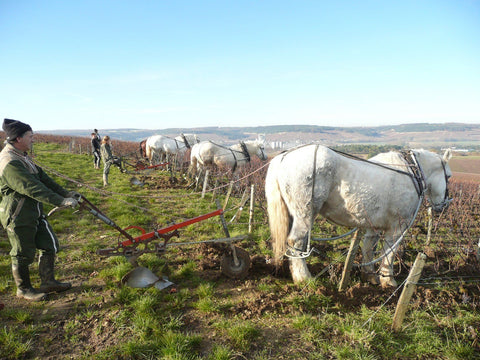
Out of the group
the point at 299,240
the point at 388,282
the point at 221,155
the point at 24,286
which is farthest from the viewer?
the point at 221,155

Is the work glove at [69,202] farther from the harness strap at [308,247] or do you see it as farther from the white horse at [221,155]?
the white horse at [221,155]

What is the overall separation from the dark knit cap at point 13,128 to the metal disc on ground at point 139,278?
2230 mm

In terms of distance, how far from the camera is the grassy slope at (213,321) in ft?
8.36

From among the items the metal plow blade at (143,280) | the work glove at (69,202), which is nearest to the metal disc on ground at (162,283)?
the metal plow blade at (143,280)

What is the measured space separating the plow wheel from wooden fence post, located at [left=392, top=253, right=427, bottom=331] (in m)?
1.99

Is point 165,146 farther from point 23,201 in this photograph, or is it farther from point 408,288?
point 408,288

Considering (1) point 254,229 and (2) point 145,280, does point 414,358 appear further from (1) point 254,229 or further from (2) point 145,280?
(1) point 254,229

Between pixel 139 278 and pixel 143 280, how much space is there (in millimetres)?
75

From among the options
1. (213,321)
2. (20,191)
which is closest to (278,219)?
(213,321)

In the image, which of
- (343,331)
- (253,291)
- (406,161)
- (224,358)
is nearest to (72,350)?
(224,358)

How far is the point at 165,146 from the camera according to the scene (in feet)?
57.1

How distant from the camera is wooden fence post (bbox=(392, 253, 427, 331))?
102 inches

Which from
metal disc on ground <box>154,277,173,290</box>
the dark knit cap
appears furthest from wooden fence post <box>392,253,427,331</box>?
the dark knit cap

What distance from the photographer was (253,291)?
3.61m
